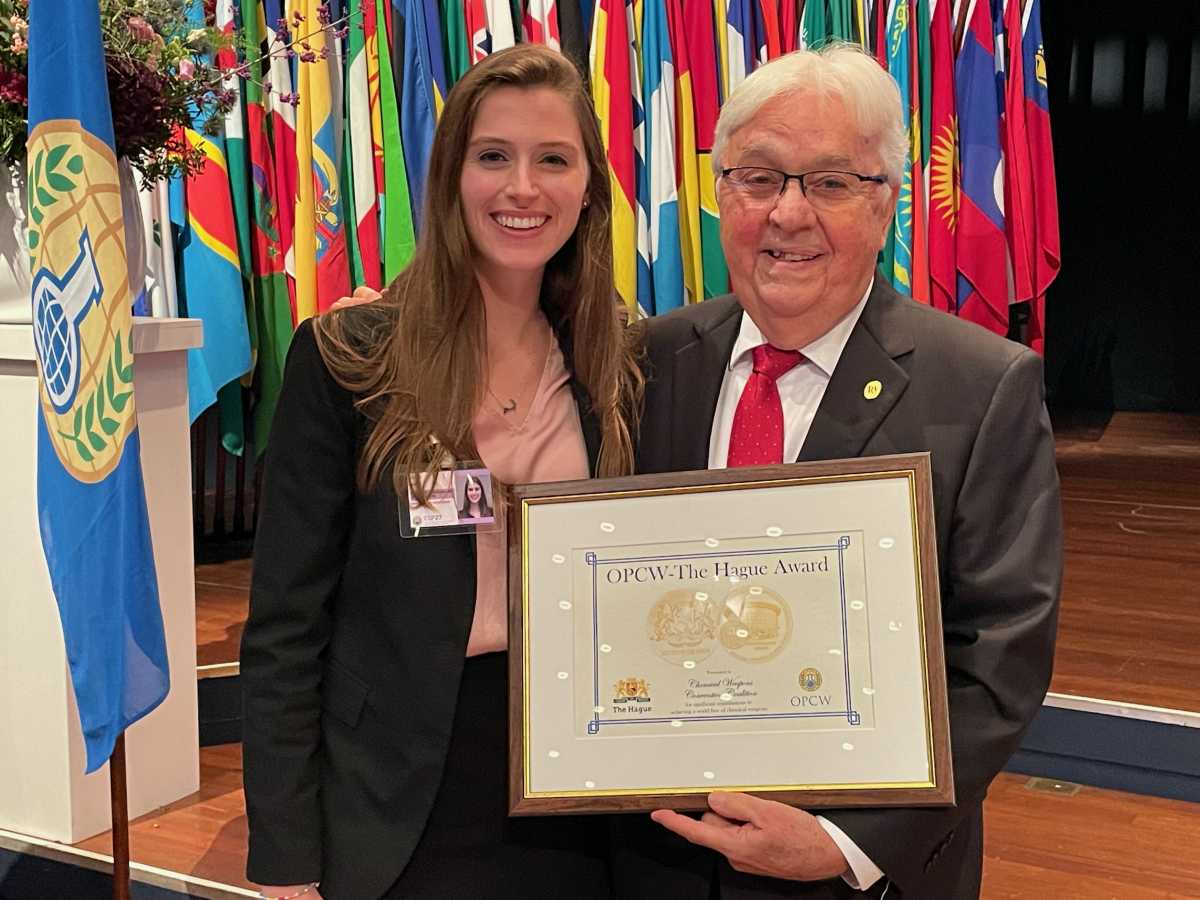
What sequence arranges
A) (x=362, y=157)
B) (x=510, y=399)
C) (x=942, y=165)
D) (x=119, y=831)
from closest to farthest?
(x=510, y=399), (x=119, y=831), (x=942, y=165), (x=362, y=157)

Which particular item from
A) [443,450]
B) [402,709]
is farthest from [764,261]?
[402,709]

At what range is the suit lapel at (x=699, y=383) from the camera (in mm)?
1709

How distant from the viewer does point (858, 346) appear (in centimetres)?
164

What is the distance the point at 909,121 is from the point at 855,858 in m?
2.81

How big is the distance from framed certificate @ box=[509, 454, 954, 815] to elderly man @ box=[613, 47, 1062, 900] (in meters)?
0.06

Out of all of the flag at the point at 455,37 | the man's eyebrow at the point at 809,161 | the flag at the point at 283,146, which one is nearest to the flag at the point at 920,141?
the flag at the point at 455,37

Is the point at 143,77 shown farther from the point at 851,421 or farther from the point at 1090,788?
the point at 1090,788

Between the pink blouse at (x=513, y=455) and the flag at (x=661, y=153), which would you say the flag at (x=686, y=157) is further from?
the pink blouse at (x=513, y=455)

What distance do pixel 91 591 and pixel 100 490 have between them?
0.17 meters

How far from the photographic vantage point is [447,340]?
63.9 inches

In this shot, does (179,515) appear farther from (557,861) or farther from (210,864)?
(557,861)

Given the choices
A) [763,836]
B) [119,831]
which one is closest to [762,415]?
[763,836]

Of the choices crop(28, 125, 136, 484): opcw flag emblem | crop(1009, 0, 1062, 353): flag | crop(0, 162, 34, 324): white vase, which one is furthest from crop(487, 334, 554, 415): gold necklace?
crop(1009, 0, 1062, 353): flag

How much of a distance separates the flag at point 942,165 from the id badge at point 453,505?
260cm
